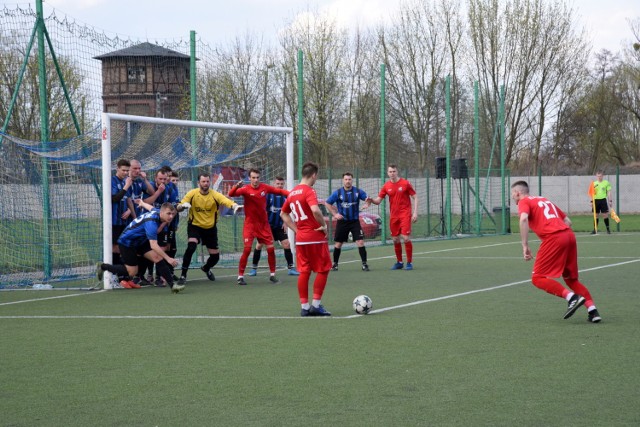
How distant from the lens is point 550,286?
9422 millimetres

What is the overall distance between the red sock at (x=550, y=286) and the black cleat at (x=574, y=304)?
120 mm

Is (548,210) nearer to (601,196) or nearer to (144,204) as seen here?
(144,204)

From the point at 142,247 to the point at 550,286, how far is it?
657 centimetres

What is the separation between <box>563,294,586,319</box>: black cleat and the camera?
9062mm

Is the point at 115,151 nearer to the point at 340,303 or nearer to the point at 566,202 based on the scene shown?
the point at 340,303

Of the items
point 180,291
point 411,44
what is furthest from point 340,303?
point 411,44

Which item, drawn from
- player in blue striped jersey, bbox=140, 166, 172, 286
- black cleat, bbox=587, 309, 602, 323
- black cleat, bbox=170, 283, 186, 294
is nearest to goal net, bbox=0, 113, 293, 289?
player in blue striped jersey, bbox=140, 166, 172, 286

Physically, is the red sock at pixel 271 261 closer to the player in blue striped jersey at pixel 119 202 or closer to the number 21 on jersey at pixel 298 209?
the player in blue striped jersey at pixel 119 202

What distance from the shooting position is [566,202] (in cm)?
4916

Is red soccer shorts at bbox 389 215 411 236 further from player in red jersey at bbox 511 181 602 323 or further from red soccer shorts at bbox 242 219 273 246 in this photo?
player in red jersey at bbox 511 181 602 323

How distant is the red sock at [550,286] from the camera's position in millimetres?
9352

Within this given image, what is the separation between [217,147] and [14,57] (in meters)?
4.29


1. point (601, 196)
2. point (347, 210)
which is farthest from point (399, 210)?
point (601, 196)

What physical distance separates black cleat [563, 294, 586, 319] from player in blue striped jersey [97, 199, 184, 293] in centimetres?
589
